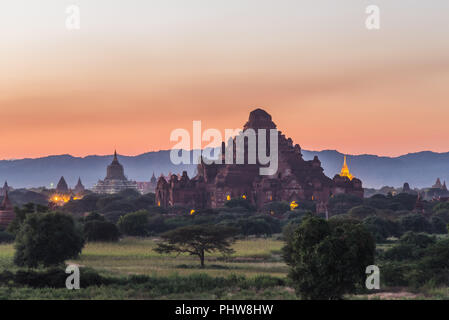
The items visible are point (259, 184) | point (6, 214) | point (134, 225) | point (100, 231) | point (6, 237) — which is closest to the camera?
point (100, 231)

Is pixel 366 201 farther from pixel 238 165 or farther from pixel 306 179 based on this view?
pixel 238 165

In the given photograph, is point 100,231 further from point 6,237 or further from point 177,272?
point 177,272

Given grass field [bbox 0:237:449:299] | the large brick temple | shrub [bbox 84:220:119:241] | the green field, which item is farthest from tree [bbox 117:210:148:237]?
the large brick temple

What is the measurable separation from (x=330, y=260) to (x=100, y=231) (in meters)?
52.2

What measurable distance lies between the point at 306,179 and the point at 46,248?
326 feet

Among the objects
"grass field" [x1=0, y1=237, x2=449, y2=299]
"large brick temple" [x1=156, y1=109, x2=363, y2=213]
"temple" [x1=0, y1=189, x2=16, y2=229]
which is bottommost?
"grass field" [x1=0, y1=237, x2=449, y2=299]

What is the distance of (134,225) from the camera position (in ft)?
318

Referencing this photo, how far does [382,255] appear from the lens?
193 ft

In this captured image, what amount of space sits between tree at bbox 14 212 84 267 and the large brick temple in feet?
294

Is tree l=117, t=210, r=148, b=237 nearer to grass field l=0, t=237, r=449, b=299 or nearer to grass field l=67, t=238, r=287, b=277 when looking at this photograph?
A: grass field l=0, t=237, r=449, b=299

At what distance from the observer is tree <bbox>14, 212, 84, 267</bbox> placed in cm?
5766

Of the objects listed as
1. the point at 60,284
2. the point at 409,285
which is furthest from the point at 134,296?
the point at 409,285

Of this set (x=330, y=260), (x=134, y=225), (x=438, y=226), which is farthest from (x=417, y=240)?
(x=134, y=225)
